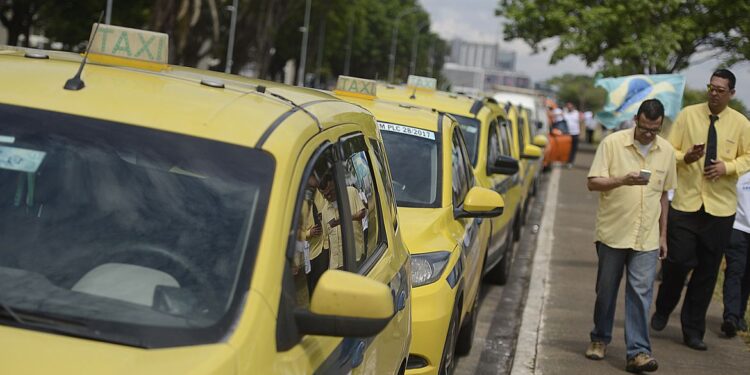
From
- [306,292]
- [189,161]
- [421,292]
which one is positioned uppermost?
[189,161]

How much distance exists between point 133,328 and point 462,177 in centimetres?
558

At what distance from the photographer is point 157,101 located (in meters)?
3.67

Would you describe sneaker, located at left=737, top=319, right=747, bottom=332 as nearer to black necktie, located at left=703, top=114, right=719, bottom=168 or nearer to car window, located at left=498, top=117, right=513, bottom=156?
black necktie, located at left=703, top=114, right=719, bottom=168

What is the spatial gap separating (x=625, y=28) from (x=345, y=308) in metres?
37.7

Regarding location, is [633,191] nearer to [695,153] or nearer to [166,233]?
[695,153]

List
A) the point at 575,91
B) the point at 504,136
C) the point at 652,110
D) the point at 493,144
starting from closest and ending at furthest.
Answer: the point at 652,110 < the point at 493,144 < the point at 504,136 < the point at 575,91

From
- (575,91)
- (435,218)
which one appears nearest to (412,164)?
(435,218)

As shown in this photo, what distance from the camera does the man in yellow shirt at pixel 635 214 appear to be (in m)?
8.09

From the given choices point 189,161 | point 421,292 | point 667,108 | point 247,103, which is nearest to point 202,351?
point 189,161

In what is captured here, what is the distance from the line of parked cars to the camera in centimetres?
306

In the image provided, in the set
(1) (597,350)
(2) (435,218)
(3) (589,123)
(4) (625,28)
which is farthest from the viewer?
(3) (589,123)

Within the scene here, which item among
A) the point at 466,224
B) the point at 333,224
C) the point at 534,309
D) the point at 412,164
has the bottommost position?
the point at 534,309

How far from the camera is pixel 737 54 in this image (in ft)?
93.8

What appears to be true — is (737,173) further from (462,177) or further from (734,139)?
(462,177)
